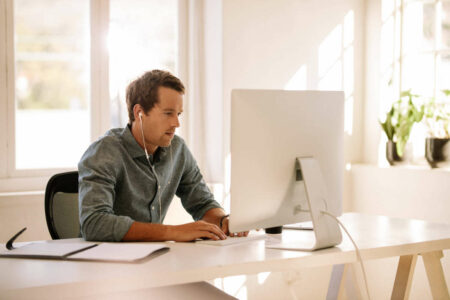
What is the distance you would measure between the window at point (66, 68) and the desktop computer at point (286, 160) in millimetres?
1734

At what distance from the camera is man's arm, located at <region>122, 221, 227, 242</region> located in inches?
76.9

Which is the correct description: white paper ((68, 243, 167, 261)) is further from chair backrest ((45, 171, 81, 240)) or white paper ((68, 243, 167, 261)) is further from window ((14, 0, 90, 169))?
window ((14, 0, 90, 169))

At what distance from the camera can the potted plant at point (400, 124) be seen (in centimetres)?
364

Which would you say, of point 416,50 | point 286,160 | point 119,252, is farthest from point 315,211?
point 416,50

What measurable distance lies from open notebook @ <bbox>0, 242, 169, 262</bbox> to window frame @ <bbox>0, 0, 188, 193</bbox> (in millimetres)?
1384

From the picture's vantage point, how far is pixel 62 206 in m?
2.29

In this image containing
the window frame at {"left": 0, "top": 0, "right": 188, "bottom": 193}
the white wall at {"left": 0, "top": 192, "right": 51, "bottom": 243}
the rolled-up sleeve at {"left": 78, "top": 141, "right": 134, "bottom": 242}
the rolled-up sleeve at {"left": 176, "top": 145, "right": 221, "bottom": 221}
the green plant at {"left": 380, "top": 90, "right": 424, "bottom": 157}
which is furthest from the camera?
the green plant at {"left": 380, "top": 90, "right": 424, "bottom": 157}

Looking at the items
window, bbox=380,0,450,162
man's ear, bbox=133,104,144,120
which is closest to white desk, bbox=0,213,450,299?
man's ear, bbox=133,104,144,120

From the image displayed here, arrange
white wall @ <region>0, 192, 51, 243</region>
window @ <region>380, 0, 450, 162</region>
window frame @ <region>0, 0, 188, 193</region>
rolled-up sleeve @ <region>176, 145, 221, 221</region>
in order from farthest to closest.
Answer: window @ <region>380, 0, 450, 162</region>, window frame @ <region>0, 0, 188, 193</region>, white wall @ <region>0, 192, 51, 243</region>, rolled-up sleeve @ <region>176, 145, 221, 221</region>

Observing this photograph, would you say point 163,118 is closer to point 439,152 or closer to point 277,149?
point 277,149

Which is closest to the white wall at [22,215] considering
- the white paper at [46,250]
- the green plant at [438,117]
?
the white paper at [46,250]

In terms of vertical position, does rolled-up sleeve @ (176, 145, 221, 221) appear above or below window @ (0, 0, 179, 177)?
below

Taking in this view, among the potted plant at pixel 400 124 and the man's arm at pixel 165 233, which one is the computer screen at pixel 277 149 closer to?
the man's arm at pixel 165 233

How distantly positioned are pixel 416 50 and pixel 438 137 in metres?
0.70
